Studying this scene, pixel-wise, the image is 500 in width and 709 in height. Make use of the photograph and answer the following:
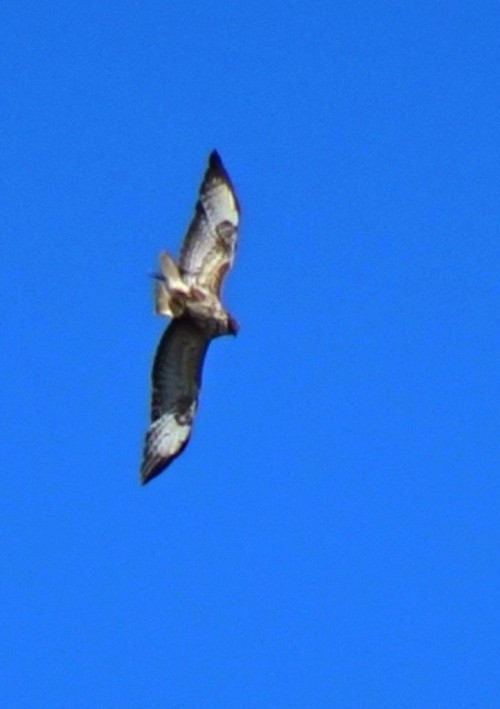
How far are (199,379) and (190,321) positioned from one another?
1.12 m

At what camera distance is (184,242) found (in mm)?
33219

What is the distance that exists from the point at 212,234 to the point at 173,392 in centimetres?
207

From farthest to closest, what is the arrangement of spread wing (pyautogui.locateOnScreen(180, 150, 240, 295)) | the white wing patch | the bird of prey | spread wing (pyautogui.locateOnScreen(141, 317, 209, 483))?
the white wing patch
spread wing (pyautogui.locateOnScreen(180, 150, 240, 295))
spread wing (pyautogui.locateOnScreen(141, 317, 209, 483))
the bird of prey

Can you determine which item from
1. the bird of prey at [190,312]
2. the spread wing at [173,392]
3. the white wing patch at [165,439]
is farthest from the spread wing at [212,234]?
the white wing patch at [165,439]

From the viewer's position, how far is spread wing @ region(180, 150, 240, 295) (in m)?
32.9

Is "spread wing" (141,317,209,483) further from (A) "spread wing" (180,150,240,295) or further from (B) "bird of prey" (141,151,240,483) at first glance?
(A) "spread wing" (180,150,240,295)

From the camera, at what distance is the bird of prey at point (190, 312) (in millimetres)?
32312

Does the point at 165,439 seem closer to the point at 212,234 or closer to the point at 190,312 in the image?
the point at 190,312

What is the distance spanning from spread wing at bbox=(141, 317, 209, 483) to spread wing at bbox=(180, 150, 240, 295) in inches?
26.8

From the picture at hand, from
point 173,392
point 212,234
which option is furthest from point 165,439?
point 212,234

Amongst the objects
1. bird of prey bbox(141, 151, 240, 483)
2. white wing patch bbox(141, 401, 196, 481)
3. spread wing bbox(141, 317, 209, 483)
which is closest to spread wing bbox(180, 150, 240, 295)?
bird of prey bbox(141, 151, 240, 483)

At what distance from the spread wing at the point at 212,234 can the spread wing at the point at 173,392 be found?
68 cm

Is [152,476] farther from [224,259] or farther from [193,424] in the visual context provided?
[224,259]

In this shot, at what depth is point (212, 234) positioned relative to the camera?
3331cm
